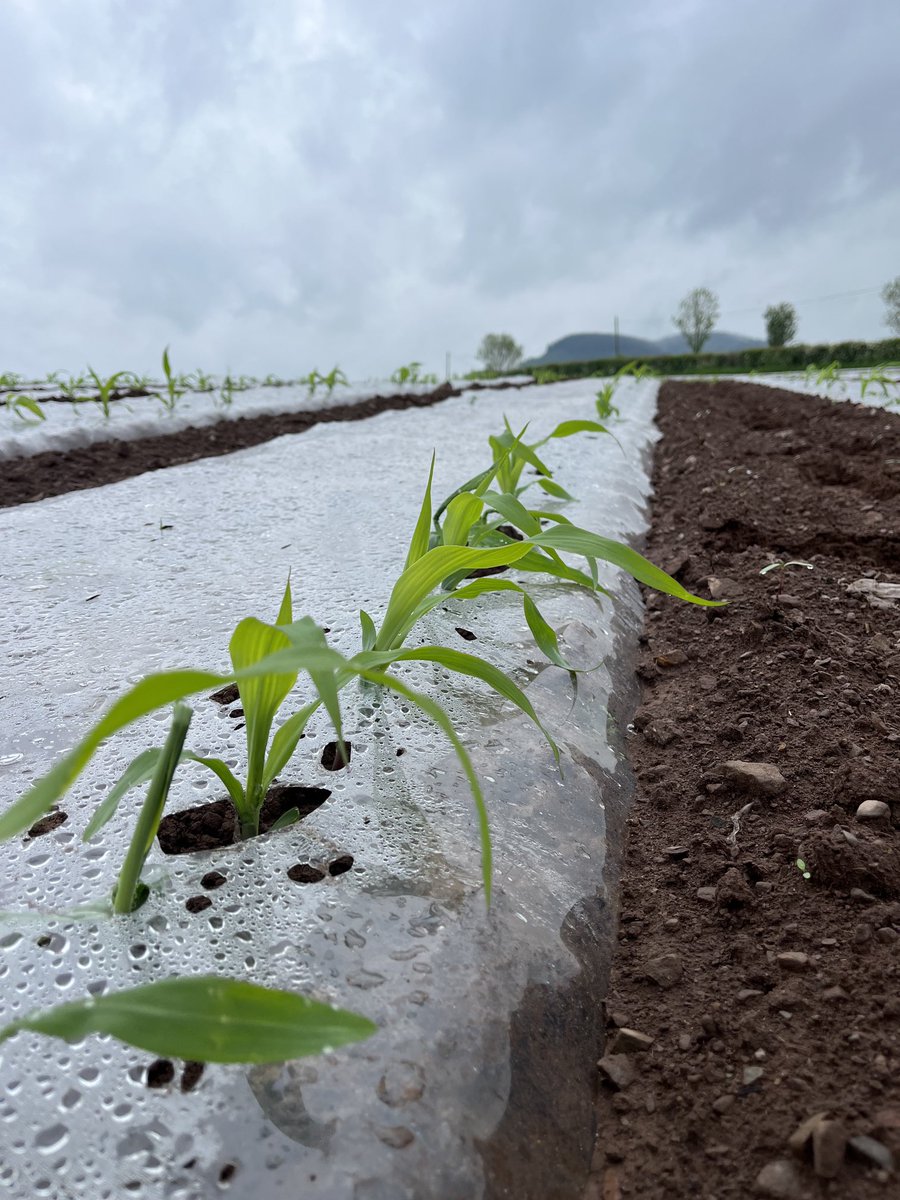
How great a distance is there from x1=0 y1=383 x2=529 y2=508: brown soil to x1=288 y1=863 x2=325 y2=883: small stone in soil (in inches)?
60.0

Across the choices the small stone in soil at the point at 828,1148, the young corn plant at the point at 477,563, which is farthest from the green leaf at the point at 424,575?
the small stone in soil at the point at 828,1148

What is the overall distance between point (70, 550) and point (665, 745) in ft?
3.28

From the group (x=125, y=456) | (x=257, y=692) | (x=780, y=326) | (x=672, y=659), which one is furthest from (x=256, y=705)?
(x=780, y=326)

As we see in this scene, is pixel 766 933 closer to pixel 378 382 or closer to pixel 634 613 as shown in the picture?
pixel 634 613

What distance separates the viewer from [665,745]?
817 millimetres

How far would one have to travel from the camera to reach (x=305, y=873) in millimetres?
530

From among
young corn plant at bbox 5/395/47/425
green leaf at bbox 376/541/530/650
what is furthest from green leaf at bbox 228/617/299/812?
young corn plant at bbox 5/395/47/425

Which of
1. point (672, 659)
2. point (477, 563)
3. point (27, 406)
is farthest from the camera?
point (27, 406)


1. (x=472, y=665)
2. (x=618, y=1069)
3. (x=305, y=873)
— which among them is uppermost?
(x=472, y=665)

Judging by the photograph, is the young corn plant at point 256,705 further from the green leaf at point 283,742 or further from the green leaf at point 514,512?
the green leaf at point 514,512

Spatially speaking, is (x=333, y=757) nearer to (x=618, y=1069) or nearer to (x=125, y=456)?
(x=618, y=1069)

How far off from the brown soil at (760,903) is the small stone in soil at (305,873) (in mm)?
235

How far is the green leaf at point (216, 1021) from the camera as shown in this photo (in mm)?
345

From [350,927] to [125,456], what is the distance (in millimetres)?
2208
